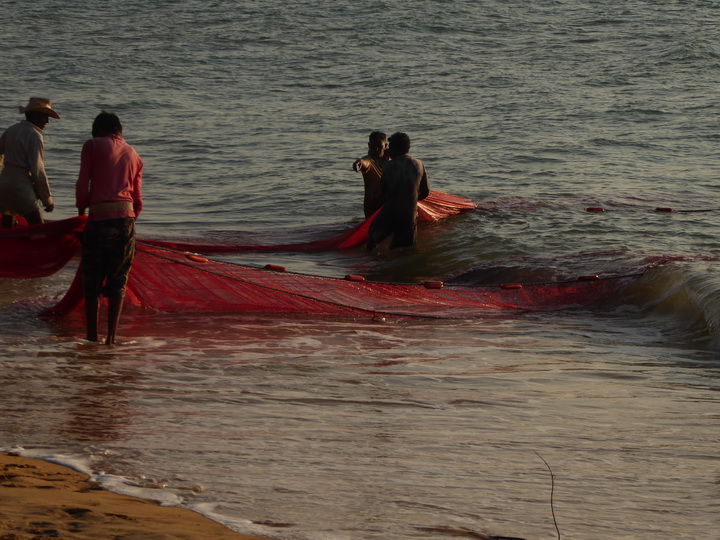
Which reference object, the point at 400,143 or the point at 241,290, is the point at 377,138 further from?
the point at 241,290

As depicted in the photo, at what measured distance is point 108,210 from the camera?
5.81m

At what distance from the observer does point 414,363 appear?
594 cm

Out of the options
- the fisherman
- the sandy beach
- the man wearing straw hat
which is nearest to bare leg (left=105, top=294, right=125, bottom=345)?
the man wearing straw hat

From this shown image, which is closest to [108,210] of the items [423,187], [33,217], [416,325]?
[33,217]

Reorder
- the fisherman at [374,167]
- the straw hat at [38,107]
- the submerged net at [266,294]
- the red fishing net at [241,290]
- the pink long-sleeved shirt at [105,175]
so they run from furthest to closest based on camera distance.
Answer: the fisherman at [374,167] < the straw hat at [38,107] < the submerged net at [266,294] < the red fishing net at [241,290] < the pink long-sleeved shirt at [105,175]

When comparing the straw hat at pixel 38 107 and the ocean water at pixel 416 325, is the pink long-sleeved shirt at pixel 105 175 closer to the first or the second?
the ocean water at pixel 416 325

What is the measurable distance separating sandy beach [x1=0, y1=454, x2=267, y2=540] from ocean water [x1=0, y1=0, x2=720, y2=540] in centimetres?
14

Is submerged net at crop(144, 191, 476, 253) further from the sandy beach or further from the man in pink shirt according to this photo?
the sandy beach

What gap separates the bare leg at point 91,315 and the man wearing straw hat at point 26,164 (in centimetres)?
155

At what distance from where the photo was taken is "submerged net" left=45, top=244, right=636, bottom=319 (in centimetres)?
677

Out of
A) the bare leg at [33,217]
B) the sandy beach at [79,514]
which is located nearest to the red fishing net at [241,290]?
the bare leg at [33,217]

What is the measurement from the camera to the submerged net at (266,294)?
22.2 ft

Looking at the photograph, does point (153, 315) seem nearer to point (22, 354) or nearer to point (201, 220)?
point (22, 354)

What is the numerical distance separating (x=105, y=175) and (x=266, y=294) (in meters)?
1.63
